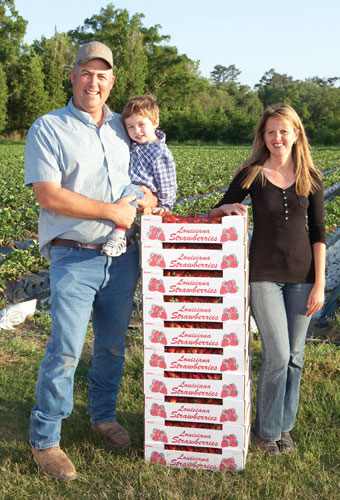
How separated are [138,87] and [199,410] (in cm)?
6019

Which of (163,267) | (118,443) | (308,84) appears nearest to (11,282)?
(118,443)

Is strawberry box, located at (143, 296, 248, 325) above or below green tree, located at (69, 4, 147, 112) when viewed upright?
below

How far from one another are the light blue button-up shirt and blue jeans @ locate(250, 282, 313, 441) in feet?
3.33

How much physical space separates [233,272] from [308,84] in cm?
9102

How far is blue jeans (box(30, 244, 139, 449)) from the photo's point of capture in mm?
2943

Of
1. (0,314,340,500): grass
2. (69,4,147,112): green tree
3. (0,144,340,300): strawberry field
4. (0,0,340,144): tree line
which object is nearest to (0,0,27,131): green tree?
(0,0,340,144): tree line

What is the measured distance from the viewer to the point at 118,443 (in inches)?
132

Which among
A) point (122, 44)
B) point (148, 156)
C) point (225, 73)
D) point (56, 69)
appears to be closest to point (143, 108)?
point (148, 156)

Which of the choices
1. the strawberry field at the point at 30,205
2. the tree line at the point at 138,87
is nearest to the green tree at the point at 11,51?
the tree line at the point at 138,87

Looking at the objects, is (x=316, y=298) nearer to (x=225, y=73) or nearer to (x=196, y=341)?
(x=196, y=341)

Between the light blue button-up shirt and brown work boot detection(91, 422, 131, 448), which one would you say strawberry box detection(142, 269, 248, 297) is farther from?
brown work boot detection(91, 422, 131, 448)

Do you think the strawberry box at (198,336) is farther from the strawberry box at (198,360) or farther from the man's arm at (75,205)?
the man's arm at (75,205)

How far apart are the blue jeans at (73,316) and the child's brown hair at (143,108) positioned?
2.66 ft

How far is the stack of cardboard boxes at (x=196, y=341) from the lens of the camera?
110 inches
